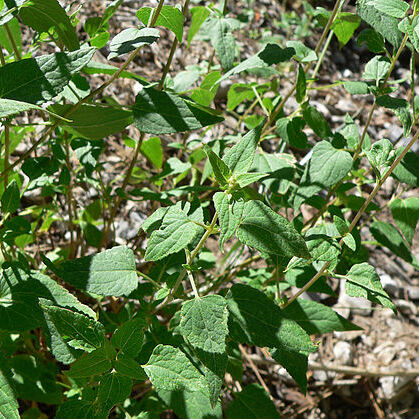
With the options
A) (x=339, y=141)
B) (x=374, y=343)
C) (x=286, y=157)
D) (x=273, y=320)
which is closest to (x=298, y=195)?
(x=339, y=141)

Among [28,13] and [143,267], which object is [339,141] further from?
[143,267]

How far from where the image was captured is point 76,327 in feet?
3.16

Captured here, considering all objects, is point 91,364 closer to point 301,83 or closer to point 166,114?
point 166,114

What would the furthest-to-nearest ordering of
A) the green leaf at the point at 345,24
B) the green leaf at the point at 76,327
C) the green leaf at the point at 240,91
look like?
the green leaf at the point at 240,91, the green leaf at the point at 345,24, the green leaf at the point at 76,327

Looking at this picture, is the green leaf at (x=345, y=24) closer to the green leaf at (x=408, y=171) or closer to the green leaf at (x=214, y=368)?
the green leaf at (x=408, y=171)

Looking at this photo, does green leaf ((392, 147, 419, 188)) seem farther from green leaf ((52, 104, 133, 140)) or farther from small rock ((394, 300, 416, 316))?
small rock ((394, 300, 416, 316))

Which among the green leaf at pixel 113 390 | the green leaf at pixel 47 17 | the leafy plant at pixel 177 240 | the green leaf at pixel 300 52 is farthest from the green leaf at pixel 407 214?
the green leaf at pixel 47 17

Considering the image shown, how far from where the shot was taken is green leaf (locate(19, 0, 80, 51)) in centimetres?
107

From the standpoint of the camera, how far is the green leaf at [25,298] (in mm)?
1111

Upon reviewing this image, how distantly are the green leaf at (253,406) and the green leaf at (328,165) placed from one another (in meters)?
0.71

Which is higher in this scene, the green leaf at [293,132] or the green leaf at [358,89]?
the green leaf at [358,89]

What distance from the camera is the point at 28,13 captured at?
3.58 ft

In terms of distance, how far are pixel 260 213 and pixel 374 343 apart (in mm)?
1602

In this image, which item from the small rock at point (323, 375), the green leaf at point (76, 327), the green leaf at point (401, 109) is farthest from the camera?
the small rock at point (323, 375)
